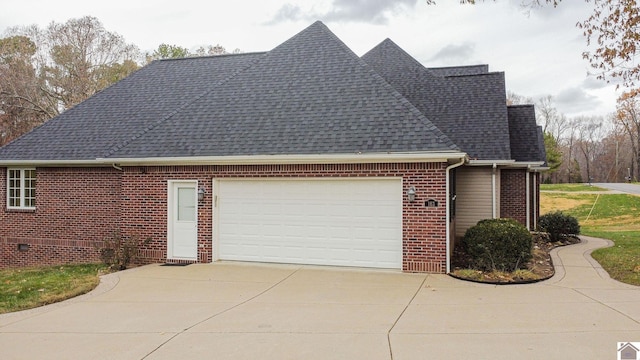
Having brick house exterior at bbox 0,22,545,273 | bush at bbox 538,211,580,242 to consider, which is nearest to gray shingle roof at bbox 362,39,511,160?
brick house exterior at bbox 0,22,545,273

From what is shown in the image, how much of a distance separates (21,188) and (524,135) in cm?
1705

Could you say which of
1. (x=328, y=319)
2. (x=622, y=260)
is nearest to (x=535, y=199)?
(x=622, y=260)

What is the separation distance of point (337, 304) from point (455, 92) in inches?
451

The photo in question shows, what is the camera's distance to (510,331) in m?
6.04

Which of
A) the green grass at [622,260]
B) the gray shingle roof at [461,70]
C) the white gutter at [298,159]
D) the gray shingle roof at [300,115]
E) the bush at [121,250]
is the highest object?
the gray shingle roof at [461,70]

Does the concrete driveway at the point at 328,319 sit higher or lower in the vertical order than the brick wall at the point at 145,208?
lower

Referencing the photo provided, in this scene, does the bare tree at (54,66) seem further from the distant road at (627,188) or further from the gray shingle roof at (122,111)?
the distant road at (627,188)

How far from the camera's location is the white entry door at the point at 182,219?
39.0 ft

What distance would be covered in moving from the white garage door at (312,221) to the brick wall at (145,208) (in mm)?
277

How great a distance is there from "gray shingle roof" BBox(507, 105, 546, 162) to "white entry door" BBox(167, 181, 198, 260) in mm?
10853

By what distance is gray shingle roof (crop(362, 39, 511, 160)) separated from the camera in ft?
48.0

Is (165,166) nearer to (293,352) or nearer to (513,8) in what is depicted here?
(293,352)

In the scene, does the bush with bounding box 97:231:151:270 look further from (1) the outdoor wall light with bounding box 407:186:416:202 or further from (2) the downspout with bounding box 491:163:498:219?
(2) the downspout with bounding box 491:163:498:219

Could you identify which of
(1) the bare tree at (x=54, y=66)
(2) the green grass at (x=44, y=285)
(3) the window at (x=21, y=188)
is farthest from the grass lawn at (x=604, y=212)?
(1) the bare tree at (x=54, y=66)
